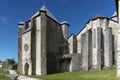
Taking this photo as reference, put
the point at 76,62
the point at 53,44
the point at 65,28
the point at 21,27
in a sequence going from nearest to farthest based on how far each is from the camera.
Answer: the point at 76,62, the point at 53,44, the point at 21,27, the point at 65,28

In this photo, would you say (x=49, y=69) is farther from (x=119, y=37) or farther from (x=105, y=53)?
(x=119, y=37)

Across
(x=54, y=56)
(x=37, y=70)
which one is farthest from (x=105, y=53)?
(x=37, y=70)

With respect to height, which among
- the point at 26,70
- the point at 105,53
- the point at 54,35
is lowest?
the point at 26,70

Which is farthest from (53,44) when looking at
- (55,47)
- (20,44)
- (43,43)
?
(20,44)

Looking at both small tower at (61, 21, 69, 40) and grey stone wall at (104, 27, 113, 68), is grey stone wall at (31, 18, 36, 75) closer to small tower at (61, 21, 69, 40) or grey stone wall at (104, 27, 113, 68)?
small tower at (61, 21, 69, 40)

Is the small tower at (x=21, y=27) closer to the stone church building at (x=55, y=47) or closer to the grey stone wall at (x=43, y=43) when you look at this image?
the stone church building at (x=55, y=47)

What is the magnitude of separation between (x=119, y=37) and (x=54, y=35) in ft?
74.9

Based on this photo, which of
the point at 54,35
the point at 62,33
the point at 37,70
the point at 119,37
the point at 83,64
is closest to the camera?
the point at 119,37

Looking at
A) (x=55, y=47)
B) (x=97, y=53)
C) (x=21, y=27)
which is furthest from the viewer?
(x=21, y=27)

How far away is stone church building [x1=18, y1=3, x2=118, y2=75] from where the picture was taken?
3725 cm

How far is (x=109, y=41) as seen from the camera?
125 ft

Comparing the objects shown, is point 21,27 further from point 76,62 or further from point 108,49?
point 108,49

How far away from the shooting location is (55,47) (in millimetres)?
42000

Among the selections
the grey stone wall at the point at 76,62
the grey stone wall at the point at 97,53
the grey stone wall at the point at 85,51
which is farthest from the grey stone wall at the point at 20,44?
the grey stone wall at the point at 97,53
